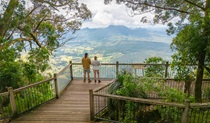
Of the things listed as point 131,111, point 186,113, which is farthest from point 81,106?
point 186,113

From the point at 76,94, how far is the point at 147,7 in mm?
5017

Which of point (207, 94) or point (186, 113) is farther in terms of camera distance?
point (207, 94)

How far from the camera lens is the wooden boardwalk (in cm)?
504

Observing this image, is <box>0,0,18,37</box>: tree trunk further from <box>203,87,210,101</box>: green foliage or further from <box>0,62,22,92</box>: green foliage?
<box>203,87,210,101</box>: green foliage

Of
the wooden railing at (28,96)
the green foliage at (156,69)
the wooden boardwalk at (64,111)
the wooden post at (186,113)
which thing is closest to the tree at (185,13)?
the green foliage at (156,69)

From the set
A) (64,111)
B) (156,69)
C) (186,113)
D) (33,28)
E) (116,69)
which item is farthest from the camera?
(33,28)

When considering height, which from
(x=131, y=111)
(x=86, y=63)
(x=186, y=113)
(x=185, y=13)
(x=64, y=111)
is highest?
(x=185, y=13)

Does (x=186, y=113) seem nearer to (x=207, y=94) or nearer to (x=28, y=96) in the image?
(x=207, y=94)

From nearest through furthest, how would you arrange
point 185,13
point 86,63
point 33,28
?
point 185,13
point 86,63
point 33,28

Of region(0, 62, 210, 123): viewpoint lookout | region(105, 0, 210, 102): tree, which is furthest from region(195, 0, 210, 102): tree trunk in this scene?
region(0, 62, 210, 123): viewpoint lookout

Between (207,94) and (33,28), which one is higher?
(33,28)

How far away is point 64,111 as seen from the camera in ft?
18.5

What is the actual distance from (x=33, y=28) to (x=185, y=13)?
29.9 ft

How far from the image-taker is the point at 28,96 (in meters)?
5.86
